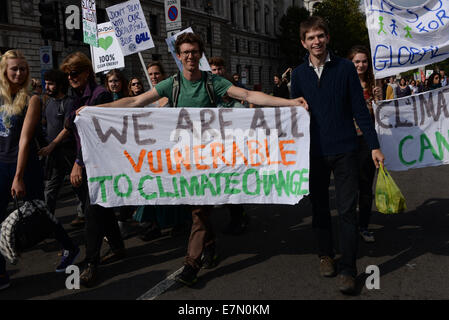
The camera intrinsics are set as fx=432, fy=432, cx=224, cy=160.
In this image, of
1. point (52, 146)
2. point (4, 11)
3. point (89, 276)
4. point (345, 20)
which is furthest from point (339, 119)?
point (345, 20)

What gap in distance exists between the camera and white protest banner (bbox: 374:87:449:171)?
14.4 feet

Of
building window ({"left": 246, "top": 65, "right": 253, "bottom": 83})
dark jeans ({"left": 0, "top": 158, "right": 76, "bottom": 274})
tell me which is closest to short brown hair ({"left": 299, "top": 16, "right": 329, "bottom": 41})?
dark jeans ({"left": 0, "top": 158, "right": 76, "bottom": 274})

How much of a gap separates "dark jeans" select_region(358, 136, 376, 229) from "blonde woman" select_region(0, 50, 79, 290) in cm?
320

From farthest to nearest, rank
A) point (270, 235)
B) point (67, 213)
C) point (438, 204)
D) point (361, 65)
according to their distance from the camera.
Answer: point (67, 213)
point (438, 204)
point (270, 235)
point (361, 65)

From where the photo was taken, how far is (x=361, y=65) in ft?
14.8

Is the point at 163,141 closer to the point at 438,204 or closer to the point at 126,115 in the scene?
the point at 126,115

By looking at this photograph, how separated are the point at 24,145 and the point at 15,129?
21 cm

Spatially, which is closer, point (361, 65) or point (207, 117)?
point (207, 117)

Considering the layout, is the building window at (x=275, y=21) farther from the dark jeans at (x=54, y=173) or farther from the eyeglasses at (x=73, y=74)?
the eyeglasses at (x=73, y=74)

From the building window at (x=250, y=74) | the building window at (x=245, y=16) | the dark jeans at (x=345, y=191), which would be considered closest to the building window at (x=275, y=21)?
the building window at (x=245, y=16)

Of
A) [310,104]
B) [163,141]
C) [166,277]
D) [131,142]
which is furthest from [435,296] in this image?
[131,142]

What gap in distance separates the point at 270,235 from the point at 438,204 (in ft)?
8.66

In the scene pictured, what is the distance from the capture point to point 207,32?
46.6m

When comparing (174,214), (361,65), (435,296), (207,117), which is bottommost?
(435,296)
